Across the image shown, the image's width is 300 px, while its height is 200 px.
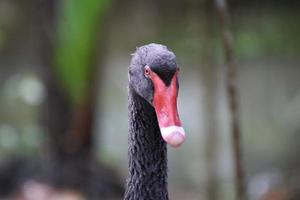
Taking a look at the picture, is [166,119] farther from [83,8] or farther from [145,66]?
[83,8]

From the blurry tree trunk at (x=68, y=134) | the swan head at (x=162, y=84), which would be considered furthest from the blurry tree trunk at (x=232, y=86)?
the blurry tree trunk at (x=68, y=134)

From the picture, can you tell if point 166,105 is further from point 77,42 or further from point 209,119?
point 77,42

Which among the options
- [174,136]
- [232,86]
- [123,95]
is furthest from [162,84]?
[123,95]

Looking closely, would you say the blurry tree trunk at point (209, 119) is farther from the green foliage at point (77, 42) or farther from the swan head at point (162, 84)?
the swan head at point (162, 84)

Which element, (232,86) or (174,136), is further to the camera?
(232,86)

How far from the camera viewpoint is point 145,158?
3334mm

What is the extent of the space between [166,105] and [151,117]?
13.3 inches

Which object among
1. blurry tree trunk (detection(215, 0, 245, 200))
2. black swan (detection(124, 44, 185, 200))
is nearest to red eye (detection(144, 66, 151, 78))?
black swan (detection(124, 44, 185, 200))

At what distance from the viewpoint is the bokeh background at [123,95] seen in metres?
5.84

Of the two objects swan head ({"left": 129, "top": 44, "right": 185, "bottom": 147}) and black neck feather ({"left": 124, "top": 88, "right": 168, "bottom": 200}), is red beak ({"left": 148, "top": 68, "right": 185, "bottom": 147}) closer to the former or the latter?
swan head ({"left": 129, "top": 44, "right": 185, "bottom": 147})

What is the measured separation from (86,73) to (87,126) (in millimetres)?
444

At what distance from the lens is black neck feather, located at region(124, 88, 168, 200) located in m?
3.29

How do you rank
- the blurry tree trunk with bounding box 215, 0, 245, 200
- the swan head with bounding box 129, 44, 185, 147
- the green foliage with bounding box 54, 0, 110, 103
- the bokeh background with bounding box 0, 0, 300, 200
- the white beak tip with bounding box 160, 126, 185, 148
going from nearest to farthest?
1. the white beak tip with bounding box 160, 126, 185, 148
2. the swan head with bounding box 129, 44, 185, 147
3. the blurry tree trunk with bounding box 215, 0, 245, 200
4. the green foliage with bounding box 54, 0, 110, 103
5. the bokeh background with bounding box 0, 0, 300, 200

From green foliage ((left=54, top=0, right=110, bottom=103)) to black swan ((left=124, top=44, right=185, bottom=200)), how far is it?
238 centimetres
